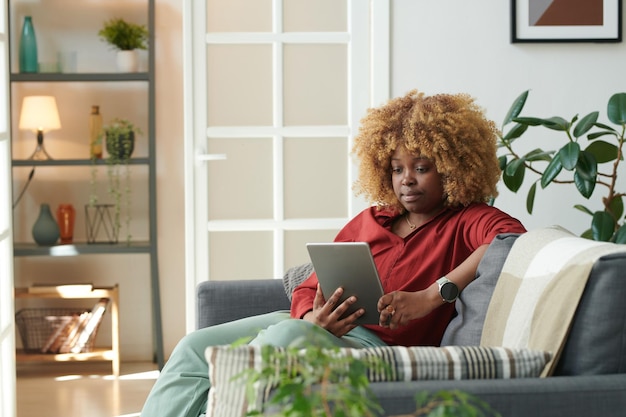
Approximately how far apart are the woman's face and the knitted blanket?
45 centimetres

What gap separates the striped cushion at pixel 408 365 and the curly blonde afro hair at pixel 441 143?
0.93m

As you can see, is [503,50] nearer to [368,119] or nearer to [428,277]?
[368,119]

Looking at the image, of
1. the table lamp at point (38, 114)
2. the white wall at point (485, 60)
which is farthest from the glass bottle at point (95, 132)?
the white wall at point (485, 60)

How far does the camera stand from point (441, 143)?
2.52 m

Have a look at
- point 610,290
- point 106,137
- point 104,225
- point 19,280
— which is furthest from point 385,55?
point 610,290

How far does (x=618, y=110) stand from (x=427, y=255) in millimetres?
1320

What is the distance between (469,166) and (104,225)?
112 inches

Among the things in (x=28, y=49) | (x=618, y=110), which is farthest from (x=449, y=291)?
(x=28, y=49)

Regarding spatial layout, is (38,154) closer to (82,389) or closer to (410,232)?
(82,389)

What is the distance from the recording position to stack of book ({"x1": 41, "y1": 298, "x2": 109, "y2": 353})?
465cm

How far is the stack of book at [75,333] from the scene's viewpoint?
15.3ft

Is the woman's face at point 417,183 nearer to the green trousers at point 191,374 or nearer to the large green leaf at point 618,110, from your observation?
the green trousers at point 191,374

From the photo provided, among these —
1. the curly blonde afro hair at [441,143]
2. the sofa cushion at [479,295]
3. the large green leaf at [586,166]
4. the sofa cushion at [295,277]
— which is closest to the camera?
the sofa cushion at [479,295]

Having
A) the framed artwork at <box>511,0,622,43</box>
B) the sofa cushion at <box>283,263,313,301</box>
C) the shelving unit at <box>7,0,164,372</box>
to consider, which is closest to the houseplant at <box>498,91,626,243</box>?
the framed artwork at <box>511,0,622,43</box>
